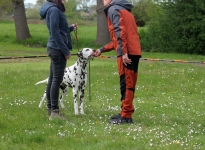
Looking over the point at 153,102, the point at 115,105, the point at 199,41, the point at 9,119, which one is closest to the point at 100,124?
the point at 9,119

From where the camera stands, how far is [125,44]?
781cm

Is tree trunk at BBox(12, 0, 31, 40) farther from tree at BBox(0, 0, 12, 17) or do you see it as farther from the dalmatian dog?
the dalmatian dog

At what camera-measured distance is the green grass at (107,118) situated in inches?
266

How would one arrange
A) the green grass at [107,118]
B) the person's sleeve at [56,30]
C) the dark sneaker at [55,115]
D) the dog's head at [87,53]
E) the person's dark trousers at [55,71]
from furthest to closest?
the dog's head at [87,53], the dark sneaker at [55,115], the person's dark trousers at [55,71], the person's sleeve at [56,30], the green grass at [107,118]

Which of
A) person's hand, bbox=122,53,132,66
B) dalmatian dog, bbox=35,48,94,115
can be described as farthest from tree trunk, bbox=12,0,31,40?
person's hand, bbox=122,53,132,66

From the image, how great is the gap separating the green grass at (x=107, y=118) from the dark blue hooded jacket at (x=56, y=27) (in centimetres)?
143

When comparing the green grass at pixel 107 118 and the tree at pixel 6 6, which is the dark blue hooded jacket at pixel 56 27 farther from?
the tree at pixel 6 6

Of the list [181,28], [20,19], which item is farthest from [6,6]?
[181,28]

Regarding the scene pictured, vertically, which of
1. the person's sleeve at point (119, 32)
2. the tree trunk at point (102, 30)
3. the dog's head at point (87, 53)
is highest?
the person's sleeve at point (119, 32)

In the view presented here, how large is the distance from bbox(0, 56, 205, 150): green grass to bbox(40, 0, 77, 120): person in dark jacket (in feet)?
1.76

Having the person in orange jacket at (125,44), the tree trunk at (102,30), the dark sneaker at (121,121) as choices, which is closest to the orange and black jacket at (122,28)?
the person in orange jacket at (125,44)

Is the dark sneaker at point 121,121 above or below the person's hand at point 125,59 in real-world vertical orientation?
below

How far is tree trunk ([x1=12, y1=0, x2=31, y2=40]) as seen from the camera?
35.7m

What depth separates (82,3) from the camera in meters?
58.6
